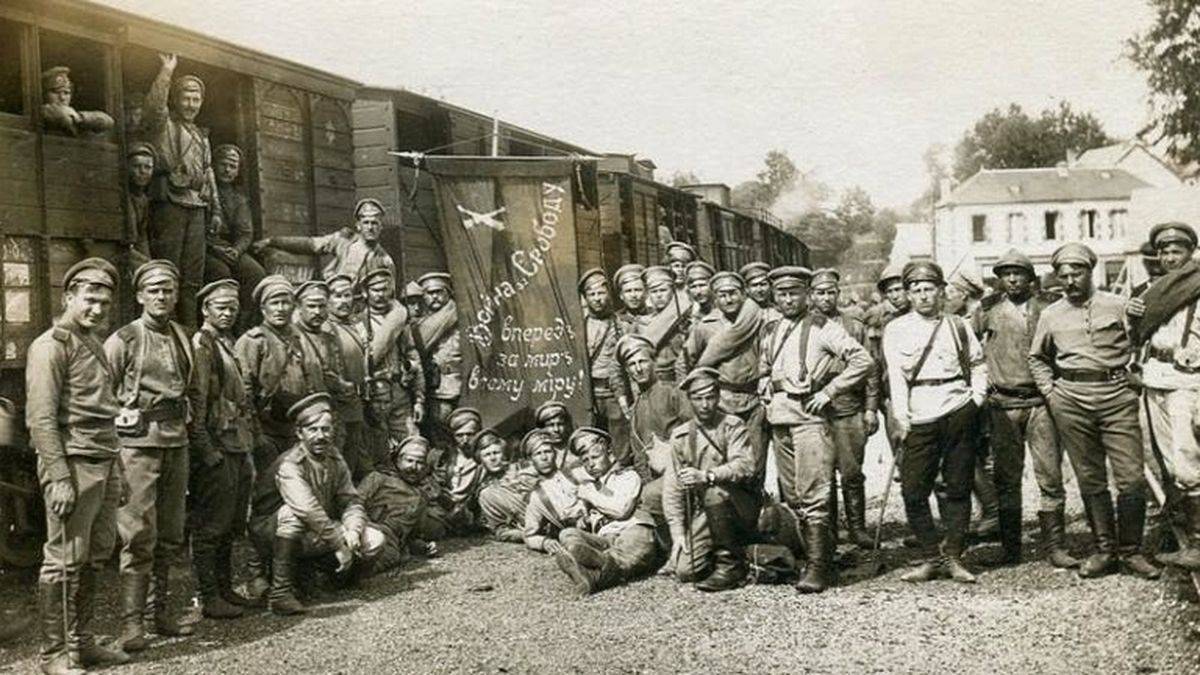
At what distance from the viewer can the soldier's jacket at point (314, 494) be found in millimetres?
6348

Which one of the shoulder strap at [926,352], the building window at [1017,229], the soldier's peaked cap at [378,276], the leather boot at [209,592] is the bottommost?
the leather boot at [209,592]

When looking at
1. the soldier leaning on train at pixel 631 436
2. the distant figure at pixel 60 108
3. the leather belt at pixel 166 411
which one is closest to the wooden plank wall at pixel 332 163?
the soldier leaning on train at pixel 631 436

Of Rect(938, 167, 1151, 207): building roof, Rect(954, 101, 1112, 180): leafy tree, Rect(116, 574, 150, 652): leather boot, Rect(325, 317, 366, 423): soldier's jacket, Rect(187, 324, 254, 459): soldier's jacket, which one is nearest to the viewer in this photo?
Rect(116, 574, 150, 652): leather boot

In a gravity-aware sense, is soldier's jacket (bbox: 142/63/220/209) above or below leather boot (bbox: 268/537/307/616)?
above

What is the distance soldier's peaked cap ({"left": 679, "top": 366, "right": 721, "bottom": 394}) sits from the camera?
6617 mm

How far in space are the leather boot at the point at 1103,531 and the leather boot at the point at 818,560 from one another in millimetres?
1447

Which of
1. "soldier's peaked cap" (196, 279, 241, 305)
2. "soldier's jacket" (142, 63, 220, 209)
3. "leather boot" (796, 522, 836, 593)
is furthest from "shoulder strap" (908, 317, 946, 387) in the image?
"soldier's jacket" (142, 63, 220, 209)

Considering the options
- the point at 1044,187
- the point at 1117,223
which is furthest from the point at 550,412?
the point at 1117,223

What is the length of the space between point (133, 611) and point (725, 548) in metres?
3.33

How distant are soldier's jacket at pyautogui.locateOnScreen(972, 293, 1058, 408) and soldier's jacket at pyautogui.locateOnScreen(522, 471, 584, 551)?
2.91 metres

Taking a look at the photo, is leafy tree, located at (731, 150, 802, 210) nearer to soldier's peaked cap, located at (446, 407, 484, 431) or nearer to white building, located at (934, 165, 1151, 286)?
white building, located at (934, 165, 1151, 286)

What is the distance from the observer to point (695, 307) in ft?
27.4

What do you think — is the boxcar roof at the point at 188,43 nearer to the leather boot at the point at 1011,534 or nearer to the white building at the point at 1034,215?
the leather boot at the point at 1011,534

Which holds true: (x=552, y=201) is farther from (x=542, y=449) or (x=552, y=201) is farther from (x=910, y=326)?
(x=910, y=326)
